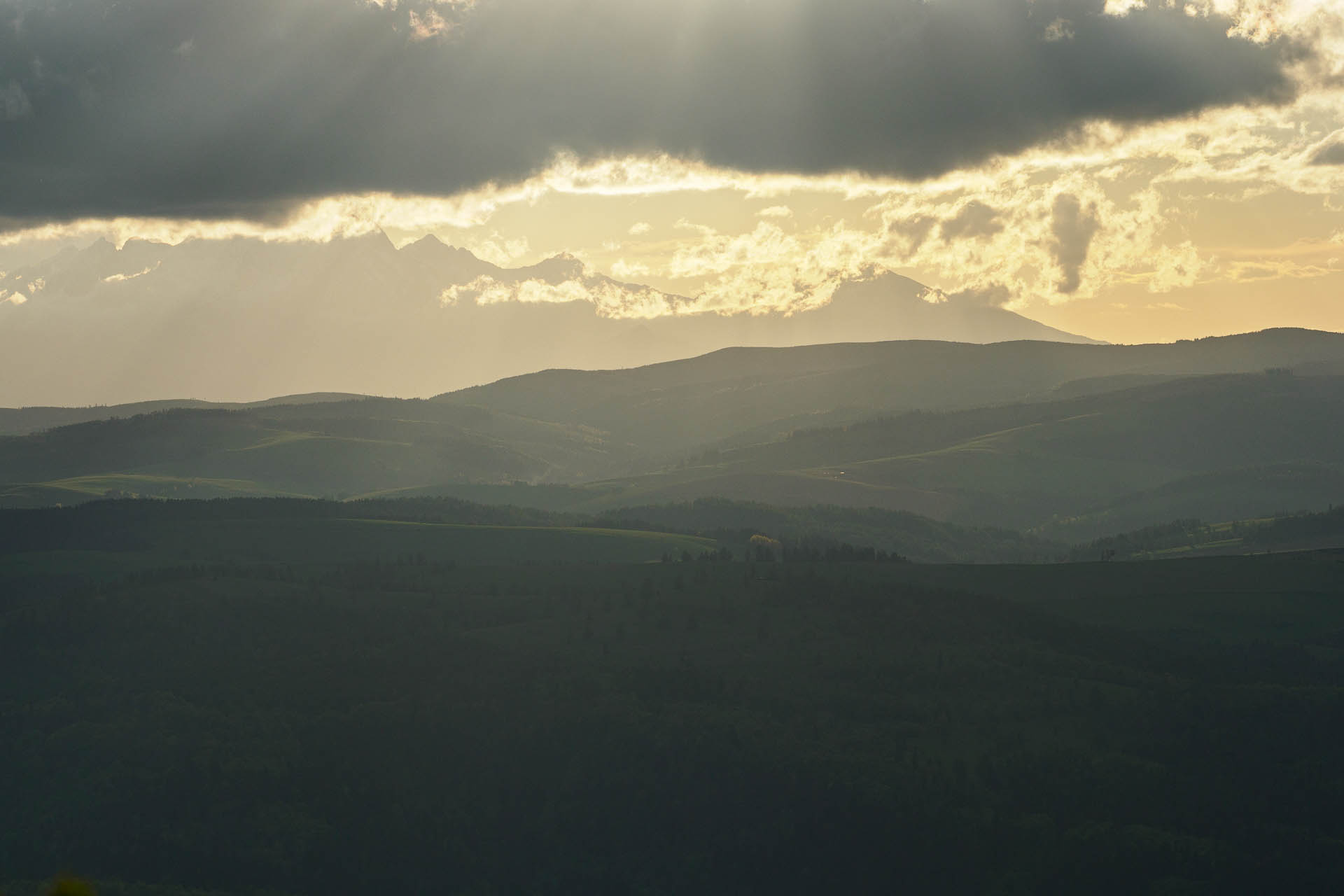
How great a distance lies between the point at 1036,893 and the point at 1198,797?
111ft

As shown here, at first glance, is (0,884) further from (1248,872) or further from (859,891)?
(1248,872)

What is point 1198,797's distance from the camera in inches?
7702

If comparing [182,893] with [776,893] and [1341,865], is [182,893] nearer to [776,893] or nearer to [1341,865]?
[776,893]

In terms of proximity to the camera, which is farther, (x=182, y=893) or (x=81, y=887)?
(x=182, y=893)

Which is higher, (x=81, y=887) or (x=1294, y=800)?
(x=81, y=887)

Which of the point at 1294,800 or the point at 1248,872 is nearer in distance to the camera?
the point at 1248,872

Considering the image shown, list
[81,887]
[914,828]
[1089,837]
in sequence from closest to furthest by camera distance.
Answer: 1. [81,887]
2. [1089,837]
3. [914,828]

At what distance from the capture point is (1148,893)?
6752 inches

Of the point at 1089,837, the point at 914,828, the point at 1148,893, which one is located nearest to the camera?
the point at 1148,893

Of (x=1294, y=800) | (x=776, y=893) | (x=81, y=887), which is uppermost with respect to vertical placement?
(x=81, y=887)

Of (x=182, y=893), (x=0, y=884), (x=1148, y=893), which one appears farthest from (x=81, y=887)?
(x=0, y=884)

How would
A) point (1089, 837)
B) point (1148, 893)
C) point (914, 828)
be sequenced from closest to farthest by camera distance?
point (1148, 893) → point (1089, 837) → point (914, 828)

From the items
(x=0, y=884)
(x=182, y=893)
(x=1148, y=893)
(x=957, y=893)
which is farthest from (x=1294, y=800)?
(x=0, y=884)

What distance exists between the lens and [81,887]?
4112 centimetres
